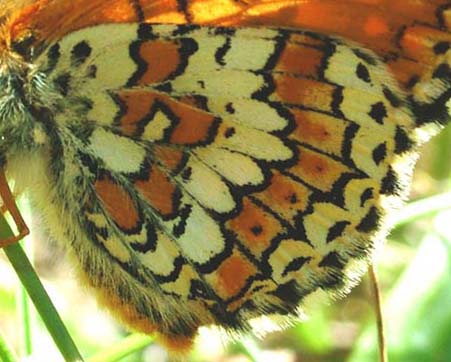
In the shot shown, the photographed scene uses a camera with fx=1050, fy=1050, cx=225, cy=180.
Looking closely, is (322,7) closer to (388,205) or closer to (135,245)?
(388,205)

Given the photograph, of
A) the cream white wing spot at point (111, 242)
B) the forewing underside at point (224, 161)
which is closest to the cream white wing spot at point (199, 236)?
the forewing underside at point (224, 161)

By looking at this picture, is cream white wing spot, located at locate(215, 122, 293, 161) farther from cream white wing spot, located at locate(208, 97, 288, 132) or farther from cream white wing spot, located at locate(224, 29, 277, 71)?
cream white wing spot, located at locate(224, 29, 277, 71)

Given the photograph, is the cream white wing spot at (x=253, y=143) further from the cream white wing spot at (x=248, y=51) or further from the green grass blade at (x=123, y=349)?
the green grass blade at (x=123, y=349)

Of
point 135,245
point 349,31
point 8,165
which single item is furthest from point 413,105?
point 8,165

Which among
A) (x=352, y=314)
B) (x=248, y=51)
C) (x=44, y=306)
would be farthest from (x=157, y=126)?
(x=352, y=314)

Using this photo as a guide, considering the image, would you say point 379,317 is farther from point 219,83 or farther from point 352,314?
point 352,314

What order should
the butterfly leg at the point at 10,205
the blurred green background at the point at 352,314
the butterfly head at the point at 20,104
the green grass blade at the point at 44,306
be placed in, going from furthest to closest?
the blurred green background at the point at 352,314 → the butterfly head at the point at 20,104 → the butterfly leg at the point at 10,205 → the green grass blade at the point at 44,306
